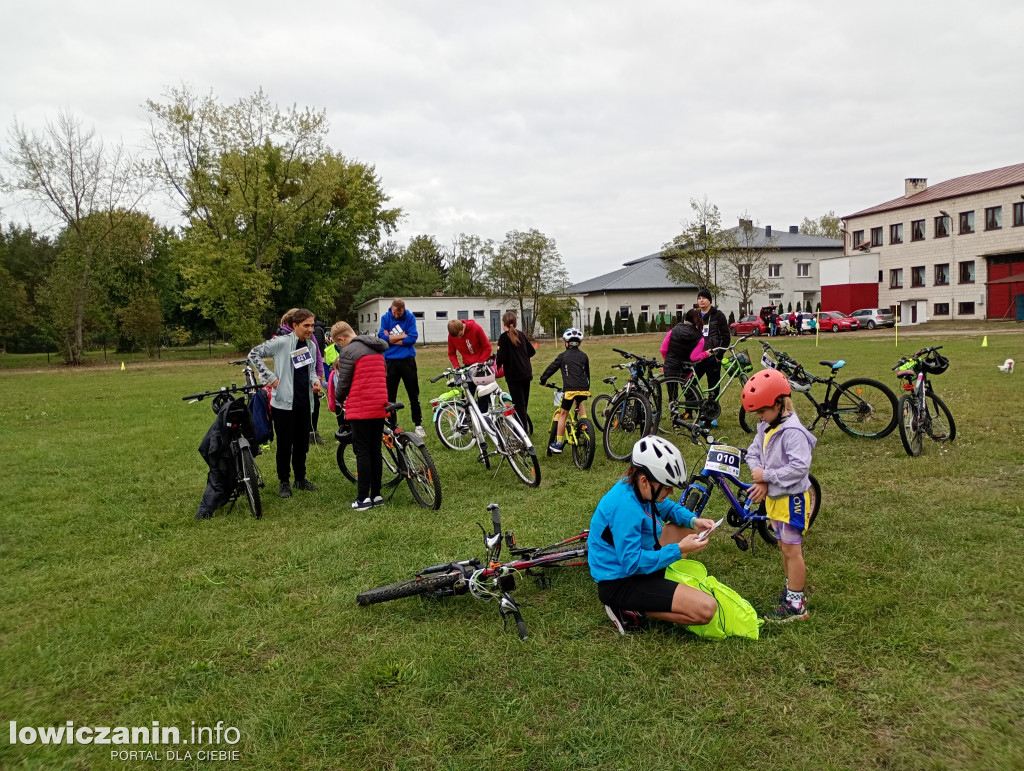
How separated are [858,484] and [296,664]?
5183mm

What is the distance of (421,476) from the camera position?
645cm

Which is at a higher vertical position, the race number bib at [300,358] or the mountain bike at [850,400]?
the race number bib at [300,358]

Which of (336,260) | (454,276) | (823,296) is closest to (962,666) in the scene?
(336,260)

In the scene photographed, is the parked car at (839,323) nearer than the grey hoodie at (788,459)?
No

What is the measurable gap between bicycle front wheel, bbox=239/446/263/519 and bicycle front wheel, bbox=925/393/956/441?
7.12m

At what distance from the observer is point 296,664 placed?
3561 millimetres

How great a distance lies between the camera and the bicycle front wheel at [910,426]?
23.3 ft

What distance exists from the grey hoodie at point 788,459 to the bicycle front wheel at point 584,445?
3.43 metres

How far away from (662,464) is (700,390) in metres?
5.92

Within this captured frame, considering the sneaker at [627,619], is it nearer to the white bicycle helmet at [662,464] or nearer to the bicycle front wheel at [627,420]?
the white bicycle helmet at [662,464]

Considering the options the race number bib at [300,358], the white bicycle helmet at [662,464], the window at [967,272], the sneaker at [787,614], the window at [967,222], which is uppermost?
the window at [967,222]

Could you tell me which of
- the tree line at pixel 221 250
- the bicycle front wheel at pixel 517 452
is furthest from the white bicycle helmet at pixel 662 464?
the tree line at pixel 221 250

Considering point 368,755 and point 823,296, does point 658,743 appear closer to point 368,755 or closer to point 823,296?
point 368,755

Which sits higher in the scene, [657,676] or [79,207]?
[79,207]
